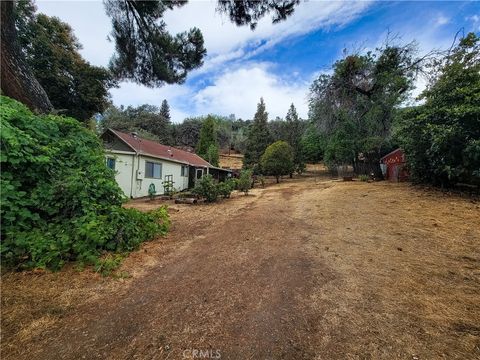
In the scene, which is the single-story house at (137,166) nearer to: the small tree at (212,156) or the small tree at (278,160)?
the small tree at (278,160)

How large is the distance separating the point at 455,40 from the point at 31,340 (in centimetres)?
1609

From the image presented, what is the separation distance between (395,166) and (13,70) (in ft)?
64.3

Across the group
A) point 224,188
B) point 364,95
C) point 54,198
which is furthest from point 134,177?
point 364,95

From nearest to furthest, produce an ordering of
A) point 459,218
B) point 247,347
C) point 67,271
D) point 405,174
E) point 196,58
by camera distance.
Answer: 1. point 247,347
2. point 67,271
3. point 459,218
4. point 196,58
5. point 405,174

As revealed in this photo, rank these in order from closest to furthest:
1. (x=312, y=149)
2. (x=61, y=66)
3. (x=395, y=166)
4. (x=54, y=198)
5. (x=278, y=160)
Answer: (x=54, y=198) → (x=61, y=66) → (x=395, y=166) → (x=278, y=160) → (x=312, y=149)

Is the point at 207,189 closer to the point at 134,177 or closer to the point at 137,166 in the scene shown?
the point at 134,177

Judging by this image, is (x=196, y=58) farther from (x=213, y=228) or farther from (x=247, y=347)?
(x=247, y=347)

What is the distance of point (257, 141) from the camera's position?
30.3m

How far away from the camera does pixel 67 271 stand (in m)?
3.24

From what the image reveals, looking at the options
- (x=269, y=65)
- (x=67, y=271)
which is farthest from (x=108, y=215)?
(x=269, y=65)

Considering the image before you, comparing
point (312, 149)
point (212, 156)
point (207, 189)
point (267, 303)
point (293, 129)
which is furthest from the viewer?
point (312, 149)

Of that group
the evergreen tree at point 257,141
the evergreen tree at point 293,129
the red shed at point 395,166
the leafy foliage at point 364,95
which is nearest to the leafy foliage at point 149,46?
the leafy foliage at point 364,95

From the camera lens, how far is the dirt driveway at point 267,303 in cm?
197

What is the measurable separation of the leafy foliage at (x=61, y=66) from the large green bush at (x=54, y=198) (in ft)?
39.1
